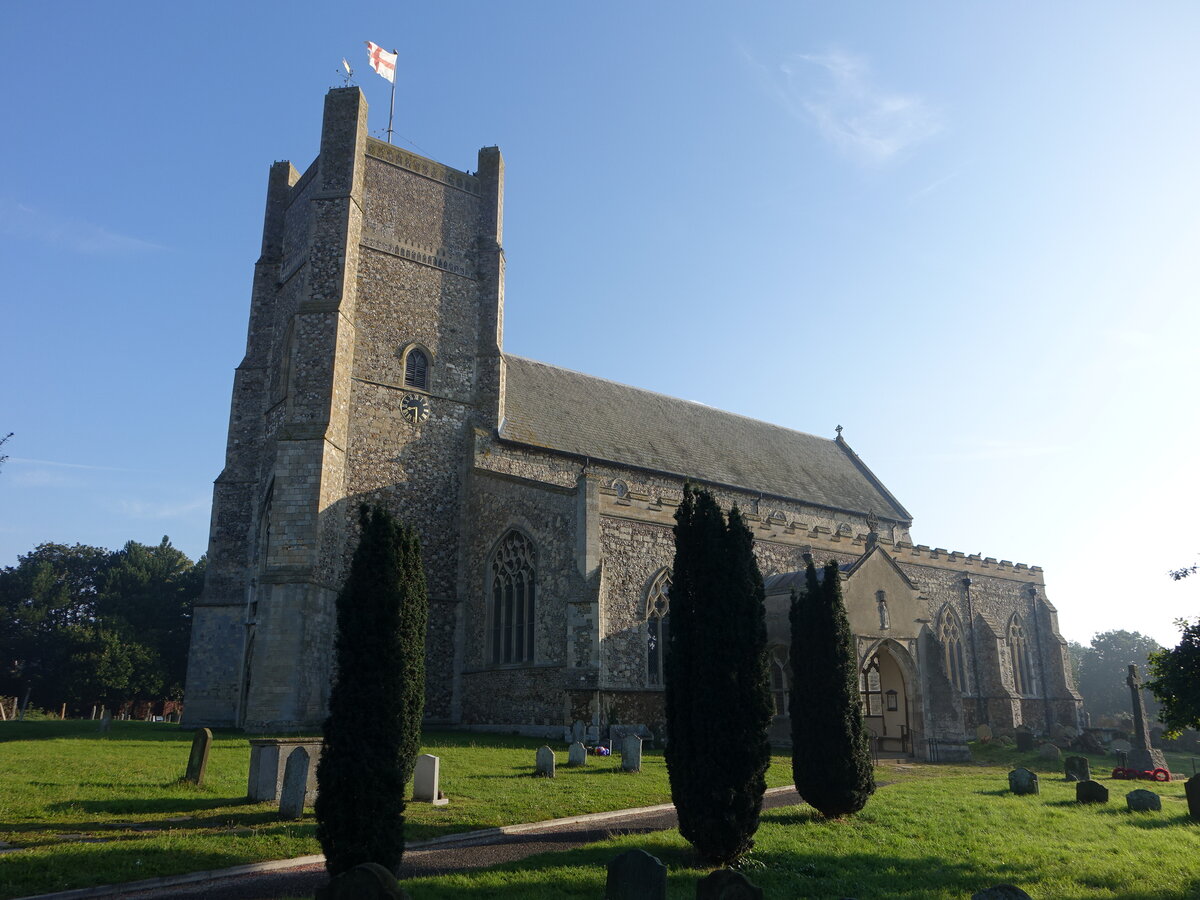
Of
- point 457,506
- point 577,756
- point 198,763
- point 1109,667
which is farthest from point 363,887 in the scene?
point 1109,667

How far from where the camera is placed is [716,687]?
33.1 ft

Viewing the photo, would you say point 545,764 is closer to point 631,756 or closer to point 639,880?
point 631,756

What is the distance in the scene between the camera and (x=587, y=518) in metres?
22.4

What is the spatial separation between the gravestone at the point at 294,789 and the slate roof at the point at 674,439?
Answer: 53.0ft

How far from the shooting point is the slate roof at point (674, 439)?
2881 centimetres

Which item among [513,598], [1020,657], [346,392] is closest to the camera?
[513,598]

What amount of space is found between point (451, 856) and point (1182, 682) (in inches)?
436

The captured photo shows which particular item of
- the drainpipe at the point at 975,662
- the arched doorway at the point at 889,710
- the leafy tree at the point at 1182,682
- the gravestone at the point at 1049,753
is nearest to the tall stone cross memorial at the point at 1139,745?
the gravestone at the point at 1049,753

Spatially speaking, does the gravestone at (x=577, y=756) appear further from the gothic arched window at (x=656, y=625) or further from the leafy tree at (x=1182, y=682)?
the leafy tree at (x=1182, y=682)

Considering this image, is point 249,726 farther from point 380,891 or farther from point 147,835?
point 380,891

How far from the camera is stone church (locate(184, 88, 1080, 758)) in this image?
69.8ft

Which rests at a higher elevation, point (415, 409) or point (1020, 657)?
point (415, 409)

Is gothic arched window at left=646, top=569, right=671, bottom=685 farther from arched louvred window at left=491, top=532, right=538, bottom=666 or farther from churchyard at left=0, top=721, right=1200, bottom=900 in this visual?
churchyard at left=0, top=721, right=1200, bottom=900

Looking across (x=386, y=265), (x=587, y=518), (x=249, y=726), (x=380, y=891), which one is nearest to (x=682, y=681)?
(x=380, y=891)
